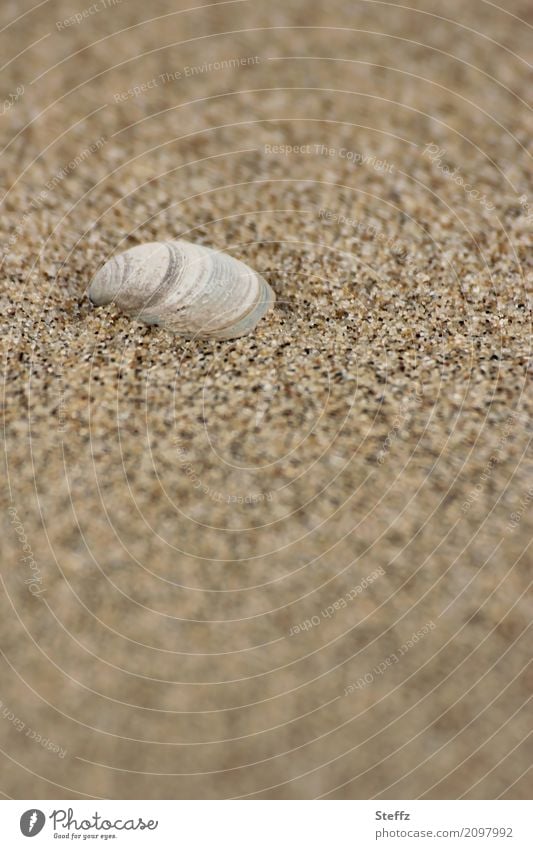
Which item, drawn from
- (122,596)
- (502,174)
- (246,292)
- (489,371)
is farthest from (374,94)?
(122,596)

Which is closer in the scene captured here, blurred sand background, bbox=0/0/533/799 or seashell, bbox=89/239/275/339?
blurred sand background, bbox=0/0/533/799

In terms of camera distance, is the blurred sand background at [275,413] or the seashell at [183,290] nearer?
the blurred sand background at [275,413]

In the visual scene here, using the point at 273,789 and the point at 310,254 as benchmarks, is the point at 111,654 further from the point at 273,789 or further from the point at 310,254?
the point at 310,254

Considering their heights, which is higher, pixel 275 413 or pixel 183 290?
pixel 183 290
